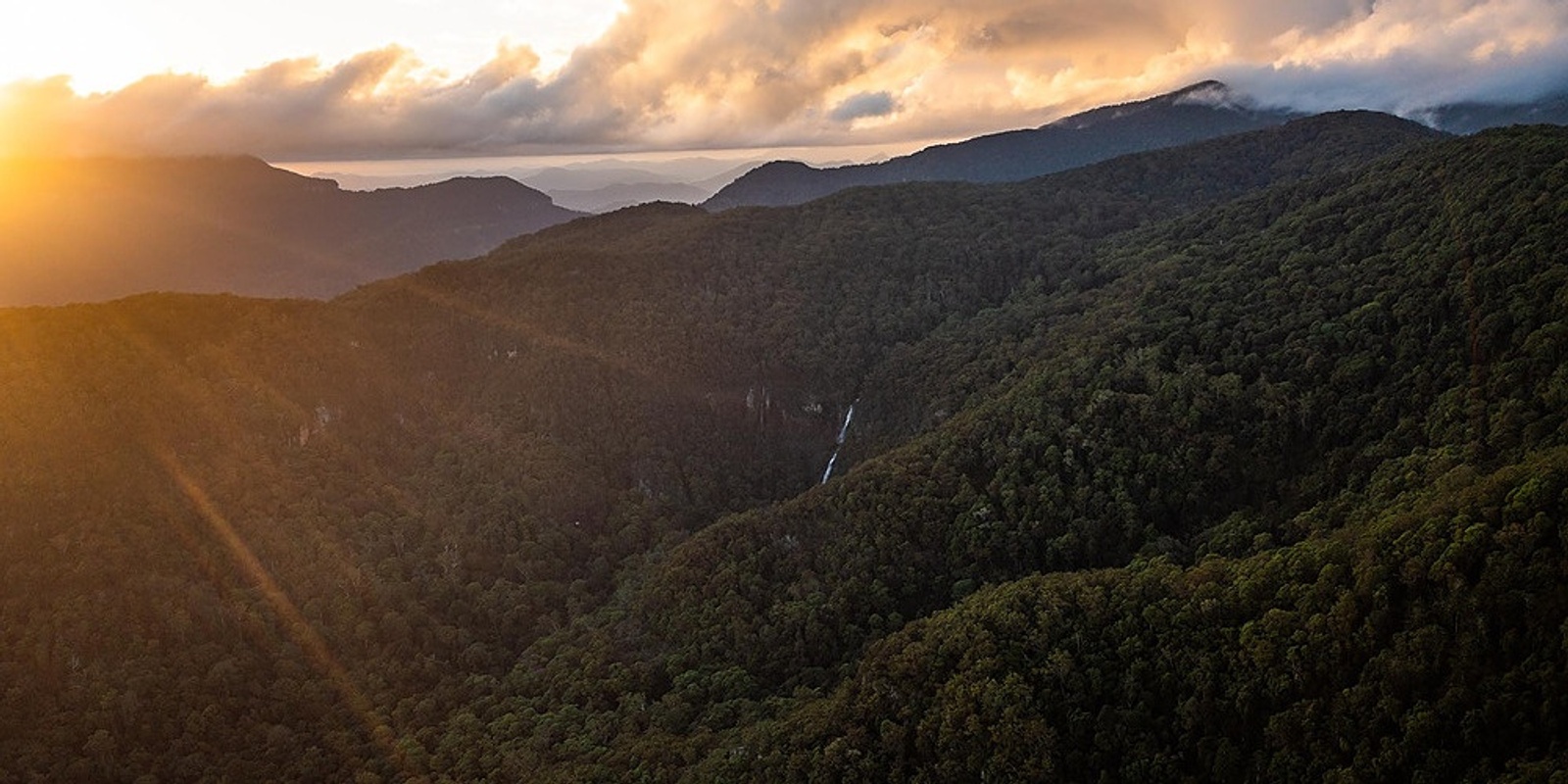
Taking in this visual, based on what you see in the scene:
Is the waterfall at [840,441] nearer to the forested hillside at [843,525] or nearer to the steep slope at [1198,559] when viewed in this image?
the forested hillside at [843,525]

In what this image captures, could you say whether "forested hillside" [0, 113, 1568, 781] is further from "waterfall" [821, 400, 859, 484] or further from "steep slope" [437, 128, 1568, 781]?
"waterfall" [821, 400, 859, 484]

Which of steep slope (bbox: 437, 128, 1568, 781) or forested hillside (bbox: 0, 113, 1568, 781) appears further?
forested hillside (bbox: 0, 113, 1568, 781)

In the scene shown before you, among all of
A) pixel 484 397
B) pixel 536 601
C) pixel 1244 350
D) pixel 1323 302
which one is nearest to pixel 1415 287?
pixel 1323 302

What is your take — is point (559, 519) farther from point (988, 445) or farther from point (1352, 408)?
point (1352, 408)

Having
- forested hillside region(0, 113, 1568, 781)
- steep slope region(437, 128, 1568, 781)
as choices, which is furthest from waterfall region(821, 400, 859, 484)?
steep slope region(437, 128, 1568, 781)

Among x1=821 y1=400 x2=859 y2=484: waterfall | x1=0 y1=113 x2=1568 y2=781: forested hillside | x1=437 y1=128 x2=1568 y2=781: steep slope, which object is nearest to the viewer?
x1=437 y1=128 x2=1568 y2=781: steep slope

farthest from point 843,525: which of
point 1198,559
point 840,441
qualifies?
point 840,441

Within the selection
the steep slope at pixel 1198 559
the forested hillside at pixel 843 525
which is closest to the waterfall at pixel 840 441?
the forested hillside at pixel 843 525

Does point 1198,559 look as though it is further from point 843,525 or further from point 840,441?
point 840,441
